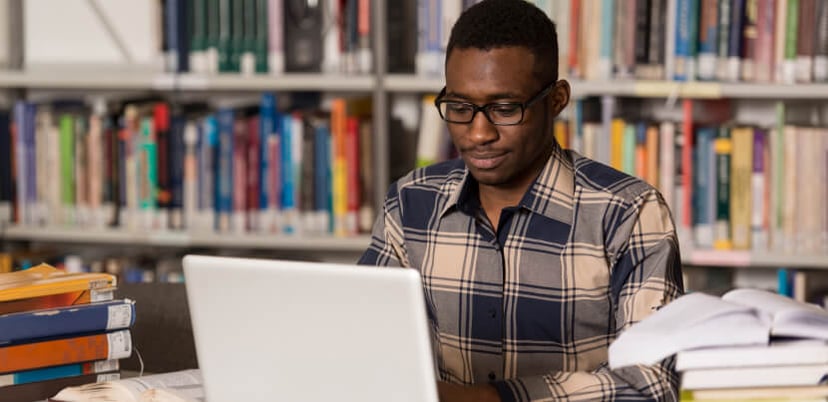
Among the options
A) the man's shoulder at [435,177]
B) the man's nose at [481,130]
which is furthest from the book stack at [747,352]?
the man's shoulder at [435,177]

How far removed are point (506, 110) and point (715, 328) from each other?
0.51 metres

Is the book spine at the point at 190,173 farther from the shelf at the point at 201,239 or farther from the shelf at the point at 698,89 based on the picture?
the shelf at the point at 698,89

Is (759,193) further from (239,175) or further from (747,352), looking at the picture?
(747,352)

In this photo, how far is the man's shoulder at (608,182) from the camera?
1484 millimetres

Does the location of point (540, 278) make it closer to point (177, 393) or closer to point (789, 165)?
point (177, 393)

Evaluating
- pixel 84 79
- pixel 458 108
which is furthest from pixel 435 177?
pixel 84 79

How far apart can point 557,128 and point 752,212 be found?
0.46 m

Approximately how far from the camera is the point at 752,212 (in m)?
2.60

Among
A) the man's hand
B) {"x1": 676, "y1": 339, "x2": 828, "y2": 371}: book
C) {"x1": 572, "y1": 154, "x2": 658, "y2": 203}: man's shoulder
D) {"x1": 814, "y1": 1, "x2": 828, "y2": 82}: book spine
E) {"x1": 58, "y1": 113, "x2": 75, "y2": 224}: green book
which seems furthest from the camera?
{"x1": 58, "y1": 113, "x2": 75, "y2": 224}: green book

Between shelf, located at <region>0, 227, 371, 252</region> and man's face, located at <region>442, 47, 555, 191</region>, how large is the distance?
4.24 feet

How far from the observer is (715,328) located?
100 cm

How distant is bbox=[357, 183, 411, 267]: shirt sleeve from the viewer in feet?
5.37

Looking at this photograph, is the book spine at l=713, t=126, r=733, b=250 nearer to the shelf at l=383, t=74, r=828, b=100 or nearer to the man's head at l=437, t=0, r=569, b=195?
the shelf at l=383, t=74, r=828, b=100

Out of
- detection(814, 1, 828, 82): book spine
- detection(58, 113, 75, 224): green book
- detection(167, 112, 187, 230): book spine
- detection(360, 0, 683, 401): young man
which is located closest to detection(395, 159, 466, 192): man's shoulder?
detection(360, 0, 683, 401): young man
